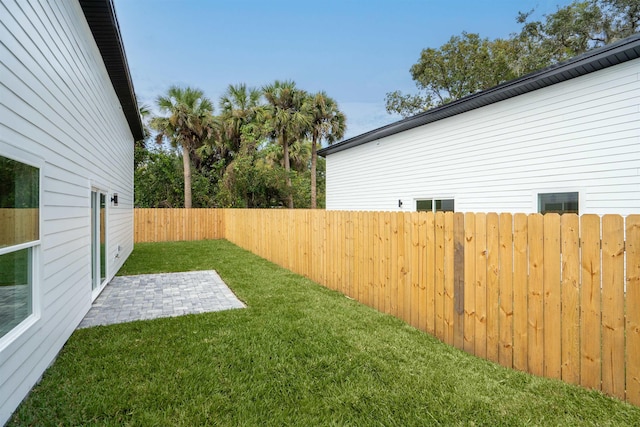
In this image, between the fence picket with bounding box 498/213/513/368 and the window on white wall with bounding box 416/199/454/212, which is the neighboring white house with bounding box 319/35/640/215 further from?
the fence picket with bounding box 498/213/513/368

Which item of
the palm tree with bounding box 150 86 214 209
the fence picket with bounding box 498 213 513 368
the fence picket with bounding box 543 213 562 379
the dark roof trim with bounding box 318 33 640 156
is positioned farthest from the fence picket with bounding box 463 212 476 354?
the palm tree with bounding box 150 86 214 209

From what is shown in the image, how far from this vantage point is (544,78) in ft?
19.6

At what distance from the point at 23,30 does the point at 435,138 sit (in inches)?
312

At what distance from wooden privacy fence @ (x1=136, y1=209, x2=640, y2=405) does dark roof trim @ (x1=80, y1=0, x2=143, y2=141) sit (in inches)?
178

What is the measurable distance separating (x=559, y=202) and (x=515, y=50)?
49.0ft

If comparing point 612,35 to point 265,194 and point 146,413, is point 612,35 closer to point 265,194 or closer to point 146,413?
point 265,194

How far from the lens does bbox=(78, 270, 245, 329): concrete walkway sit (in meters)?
4.45

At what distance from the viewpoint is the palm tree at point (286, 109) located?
19234mm

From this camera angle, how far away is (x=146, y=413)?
223 centimetres

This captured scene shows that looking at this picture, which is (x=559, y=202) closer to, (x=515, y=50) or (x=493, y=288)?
(x=493, y=288)

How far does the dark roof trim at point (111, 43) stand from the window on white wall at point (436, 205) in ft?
24.0

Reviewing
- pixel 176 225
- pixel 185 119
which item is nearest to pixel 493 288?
pixel 176 225

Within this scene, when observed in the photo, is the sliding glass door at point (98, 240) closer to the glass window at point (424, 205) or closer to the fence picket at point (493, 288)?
the fence picket at point (493, 288)

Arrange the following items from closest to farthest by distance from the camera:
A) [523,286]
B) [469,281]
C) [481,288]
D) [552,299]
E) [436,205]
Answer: [552,299] < [523,286] < [481,288] < [469,281] < [436,205]
